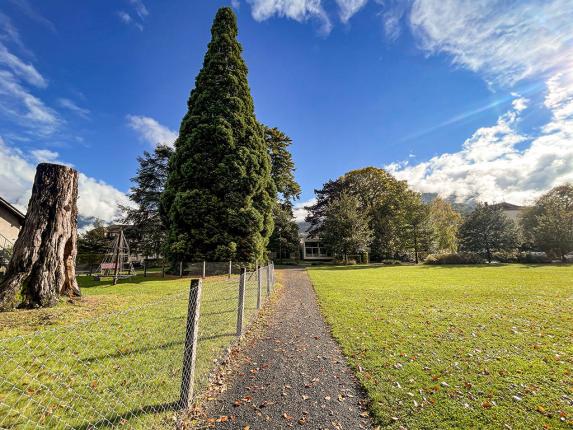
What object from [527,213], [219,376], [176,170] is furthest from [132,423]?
[527,213]

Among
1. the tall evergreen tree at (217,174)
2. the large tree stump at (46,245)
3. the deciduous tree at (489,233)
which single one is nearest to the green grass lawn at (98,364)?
the large tree stump at (46,245)

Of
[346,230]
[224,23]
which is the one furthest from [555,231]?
[224,23]

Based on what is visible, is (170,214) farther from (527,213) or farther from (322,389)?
(527,213)

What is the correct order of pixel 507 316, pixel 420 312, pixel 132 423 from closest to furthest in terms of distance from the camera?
pixel 132 423 < pixel 507 316 < pixel 420 312

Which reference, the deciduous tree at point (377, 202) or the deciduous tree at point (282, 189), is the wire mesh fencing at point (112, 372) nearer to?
the deciduous tree at point (282, 189)

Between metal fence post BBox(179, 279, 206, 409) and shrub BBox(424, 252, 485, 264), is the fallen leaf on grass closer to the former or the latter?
metal fence post BBox(179, 279, 206, 409)

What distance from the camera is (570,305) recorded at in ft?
28.7

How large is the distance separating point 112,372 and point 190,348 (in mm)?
1753

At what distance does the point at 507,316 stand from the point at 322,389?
6.94 m

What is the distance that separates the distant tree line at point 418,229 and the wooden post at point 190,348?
30.2 m

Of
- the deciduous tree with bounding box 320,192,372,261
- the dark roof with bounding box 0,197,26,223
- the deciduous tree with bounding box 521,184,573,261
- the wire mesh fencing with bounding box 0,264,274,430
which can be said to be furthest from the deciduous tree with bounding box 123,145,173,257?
the deciduous tree with bounding box 521,184,573,261

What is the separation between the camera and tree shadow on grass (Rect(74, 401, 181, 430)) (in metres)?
2.86

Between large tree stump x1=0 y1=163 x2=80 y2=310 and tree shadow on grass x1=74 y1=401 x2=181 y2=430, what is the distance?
6.16 meters

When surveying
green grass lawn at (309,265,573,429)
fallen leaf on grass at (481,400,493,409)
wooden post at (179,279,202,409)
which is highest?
wooden post at (179,279,202,409)
